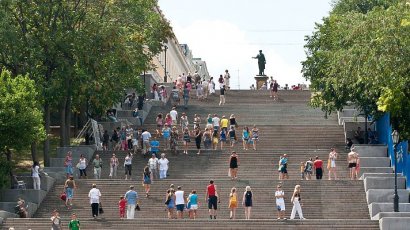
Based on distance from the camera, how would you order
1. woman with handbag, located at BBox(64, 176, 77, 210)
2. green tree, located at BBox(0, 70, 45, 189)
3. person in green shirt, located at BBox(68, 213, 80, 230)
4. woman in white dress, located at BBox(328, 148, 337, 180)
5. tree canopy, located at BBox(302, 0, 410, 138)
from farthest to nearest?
woman in white dress, located at BBox(328, 148, 337, 180)
green tree, located at BBox(0, 70, 45, 189)
woman with handbag, located at BBox(64, 176, 77, 210)
tree canopy, located at BBox(302, 0, 410, 138)
person in green shirt, located at BBox(68, 213, 80, 230)

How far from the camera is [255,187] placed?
7038cm

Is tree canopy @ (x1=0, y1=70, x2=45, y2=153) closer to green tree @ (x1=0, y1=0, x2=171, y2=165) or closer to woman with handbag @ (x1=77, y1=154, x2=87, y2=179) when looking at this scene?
woman with handbag @ (x1=77, y1=154, x2=87, y2=179)

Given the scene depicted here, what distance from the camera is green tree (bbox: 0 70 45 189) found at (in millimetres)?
69375

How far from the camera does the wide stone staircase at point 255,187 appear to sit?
208ft


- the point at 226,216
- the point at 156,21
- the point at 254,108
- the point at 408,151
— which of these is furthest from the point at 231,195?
the point at 156,21

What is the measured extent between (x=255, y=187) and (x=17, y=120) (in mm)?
10193

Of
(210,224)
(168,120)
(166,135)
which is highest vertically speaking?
(168,120)

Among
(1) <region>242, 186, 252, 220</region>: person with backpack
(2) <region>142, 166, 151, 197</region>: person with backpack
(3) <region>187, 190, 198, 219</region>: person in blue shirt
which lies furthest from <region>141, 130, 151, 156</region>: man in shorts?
(1) <region>242, 186, 252, 220</region>: person with backpack

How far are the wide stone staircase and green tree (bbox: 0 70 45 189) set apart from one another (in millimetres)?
2541

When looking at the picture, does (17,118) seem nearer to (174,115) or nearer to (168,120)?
(168,120)

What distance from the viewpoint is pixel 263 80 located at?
107812 mm

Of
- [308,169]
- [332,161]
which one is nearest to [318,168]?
[308,169]

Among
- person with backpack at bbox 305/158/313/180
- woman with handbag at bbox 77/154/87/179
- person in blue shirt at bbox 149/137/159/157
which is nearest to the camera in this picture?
person with backpack at bbox 305/158/313/180

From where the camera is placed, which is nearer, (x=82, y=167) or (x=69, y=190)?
(x=69, y=190)
